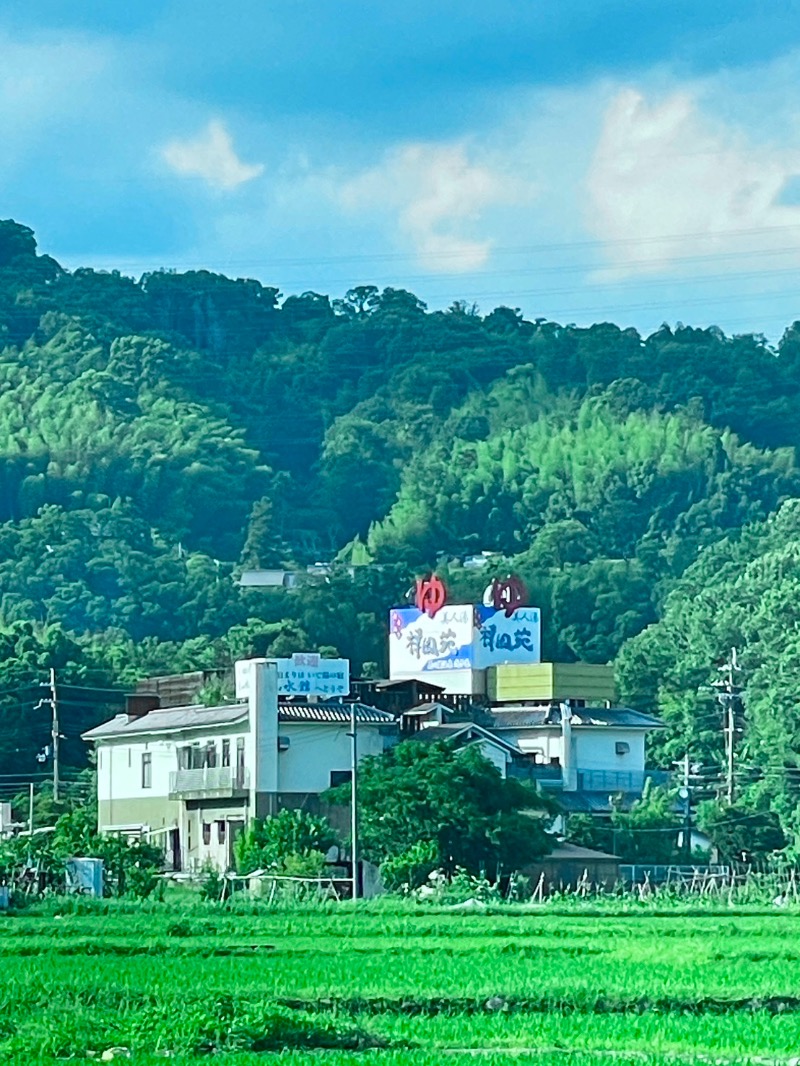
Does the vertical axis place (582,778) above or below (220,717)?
below

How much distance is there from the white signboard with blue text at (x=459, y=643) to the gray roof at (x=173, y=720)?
9732mm

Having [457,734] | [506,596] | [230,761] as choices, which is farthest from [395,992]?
[506,596]

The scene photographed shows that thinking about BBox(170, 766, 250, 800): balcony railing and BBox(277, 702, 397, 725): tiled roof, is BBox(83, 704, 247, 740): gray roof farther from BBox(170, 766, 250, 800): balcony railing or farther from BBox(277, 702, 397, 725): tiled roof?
BBox(170, 766, 250, 800): balcony railing

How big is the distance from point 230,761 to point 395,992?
33016 millimetres

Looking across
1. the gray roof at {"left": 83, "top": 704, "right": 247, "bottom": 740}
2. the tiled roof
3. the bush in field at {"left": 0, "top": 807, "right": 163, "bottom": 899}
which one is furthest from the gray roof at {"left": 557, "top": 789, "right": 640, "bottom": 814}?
the bush in field at {"left": 0, "top": 807, "right": 163, "bottom": 899}

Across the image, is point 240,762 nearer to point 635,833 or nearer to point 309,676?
point 309,676

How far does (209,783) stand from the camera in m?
55.1

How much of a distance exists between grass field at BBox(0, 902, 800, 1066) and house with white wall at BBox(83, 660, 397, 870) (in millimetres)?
17235

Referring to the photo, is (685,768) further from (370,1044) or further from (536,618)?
(370,1044)

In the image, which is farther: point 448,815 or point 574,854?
point 574,854

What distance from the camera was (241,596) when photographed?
11538 cm

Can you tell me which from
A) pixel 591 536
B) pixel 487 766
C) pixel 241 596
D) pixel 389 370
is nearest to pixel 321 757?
pixel 487 766

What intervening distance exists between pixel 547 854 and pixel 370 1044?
30933 mm

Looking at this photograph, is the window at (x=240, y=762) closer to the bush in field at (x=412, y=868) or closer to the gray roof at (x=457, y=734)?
the gray roof at (x=457, y=734)
